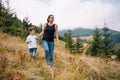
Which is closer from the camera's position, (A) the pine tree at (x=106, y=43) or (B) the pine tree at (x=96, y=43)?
(B) the pine tree at (x=96, y=43)

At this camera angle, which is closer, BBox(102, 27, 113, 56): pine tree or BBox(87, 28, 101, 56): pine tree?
BBox(87, 28, 101, 56): pine tree

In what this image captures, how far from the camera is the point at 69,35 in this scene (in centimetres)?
5566

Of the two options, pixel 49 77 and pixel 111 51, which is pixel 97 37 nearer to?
pixel 111 51

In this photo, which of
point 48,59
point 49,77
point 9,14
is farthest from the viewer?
point 9,14

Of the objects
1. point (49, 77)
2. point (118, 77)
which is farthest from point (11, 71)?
point (118, 77)

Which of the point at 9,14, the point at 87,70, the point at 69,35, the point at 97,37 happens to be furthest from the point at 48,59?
the point at 69,35

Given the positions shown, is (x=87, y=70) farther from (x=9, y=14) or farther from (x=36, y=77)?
(x=9, y=14)

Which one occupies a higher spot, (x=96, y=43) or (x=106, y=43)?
(x=96, y=43)

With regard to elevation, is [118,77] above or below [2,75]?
below

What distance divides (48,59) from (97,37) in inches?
1327

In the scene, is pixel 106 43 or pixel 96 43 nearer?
pixel 96 43

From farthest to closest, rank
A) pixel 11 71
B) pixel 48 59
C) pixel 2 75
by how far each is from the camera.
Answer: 1. pixel 48 59
2. pixel 11 71
3. pixel 2 75

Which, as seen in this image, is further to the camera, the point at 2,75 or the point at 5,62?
the point at 5,62

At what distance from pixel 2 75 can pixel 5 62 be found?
1.93 feet
